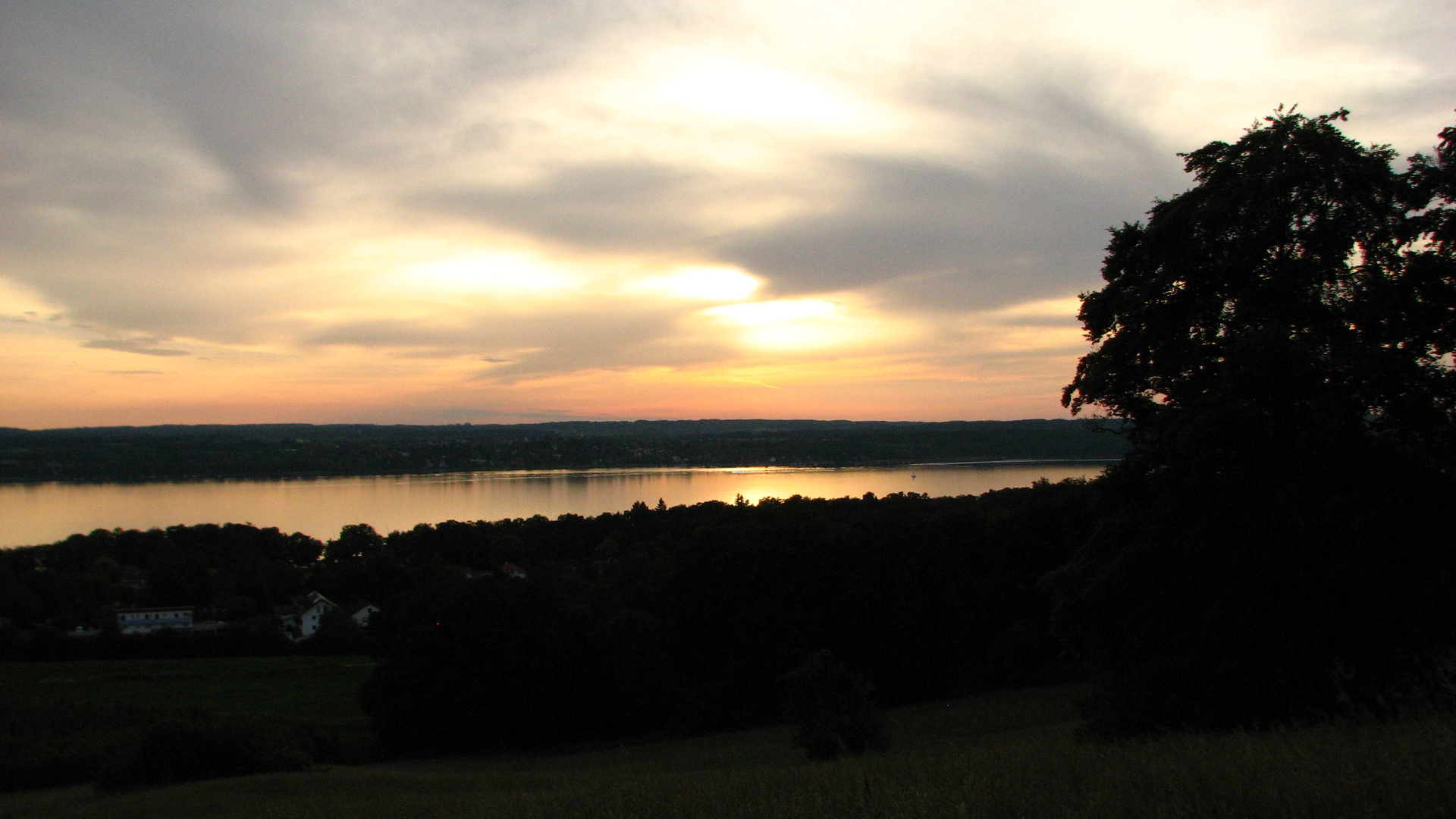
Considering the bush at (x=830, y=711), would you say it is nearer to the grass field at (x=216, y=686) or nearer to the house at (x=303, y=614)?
the grass field at (x=216, y=686)

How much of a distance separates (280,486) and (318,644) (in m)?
67.8

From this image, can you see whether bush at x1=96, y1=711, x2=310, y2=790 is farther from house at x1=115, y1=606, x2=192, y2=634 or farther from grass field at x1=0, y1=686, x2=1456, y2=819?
house at x1=115, y1=606, x2=192, y2=634

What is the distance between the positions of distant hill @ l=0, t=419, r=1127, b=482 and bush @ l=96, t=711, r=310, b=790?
70.4m

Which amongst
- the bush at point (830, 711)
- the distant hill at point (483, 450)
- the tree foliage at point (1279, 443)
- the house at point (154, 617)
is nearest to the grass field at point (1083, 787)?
the tree foliage at point (1279, 443)

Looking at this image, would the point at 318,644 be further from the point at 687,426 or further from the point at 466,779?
the point at 687,426

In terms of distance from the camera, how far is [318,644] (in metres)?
38.4

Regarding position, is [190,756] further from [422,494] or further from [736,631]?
[422,494]

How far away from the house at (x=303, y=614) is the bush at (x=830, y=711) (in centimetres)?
3437

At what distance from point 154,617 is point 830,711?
4451 cm

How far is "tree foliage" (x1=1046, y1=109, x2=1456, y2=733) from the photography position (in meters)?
6.91

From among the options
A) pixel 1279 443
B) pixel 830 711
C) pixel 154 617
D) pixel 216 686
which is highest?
pixel 1279 443

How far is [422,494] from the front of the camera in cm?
8950

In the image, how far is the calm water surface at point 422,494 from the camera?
67000 mm

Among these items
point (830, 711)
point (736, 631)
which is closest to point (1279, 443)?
point (830, 711)
